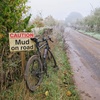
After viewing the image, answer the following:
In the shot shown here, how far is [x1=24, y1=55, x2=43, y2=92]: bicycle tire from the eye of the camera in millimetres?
3717

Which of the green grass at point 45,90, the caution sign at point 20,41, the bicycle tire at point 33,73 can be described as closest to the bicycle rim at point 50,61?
the green grass at point 45,90

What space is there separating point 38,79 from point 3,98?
1.11 m

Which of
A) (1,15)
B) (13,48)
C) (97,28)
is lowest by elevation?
(97,28)

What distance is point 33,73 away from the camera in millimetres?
4129

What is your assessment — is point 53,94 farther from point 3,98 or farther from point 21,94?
point 3,98

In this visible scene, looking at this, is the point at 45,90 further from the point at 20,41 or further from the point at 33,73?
the point at 20,41

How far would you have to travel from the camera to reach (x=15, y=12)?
3.78m

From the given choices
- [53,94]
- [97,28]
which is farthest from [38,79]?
[97,28]

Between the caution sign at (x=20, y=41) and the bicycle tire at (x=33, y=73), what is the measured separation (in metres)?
0.36

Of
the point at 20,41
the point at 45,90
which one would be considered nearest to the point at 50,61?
the point at 45,90

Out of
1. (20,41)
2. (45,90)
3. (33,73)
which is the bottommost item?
(45,90)

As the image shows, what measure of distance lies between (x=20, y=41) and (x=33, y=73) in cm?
89

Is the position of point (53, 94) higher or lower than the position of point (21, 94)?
lower

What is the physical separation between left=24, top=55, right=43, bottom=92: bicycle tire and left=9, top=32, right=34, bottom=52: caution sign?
1.18 feet
